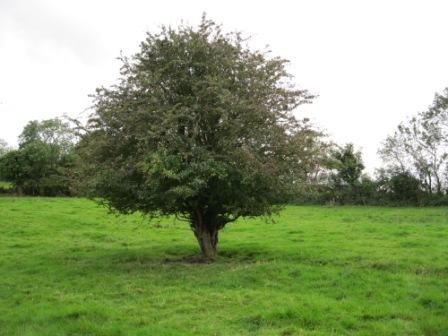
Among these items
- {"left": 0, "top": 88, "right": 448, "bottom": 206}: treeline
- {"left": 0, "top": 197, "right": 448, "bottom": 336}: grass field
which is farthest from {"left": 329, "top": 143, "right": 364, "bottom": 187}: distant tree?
{"left": 0, "top": 197, "right": 448, "bottom": 336}: grass field

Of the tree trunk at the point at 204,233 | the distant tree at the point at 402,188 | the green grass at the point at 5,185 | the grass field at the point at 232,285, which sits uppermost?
the green grass at the point at 5,185

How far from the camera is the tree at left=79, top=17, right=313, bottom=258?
17.1 metres

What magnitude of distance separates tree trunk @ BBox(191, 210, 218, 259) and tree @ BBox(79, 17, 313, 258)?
50 cm

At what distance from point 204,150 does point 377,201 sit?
160 ft

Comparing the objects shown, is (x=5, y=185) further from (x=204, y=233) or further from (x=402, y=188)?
(x=204, y=233)

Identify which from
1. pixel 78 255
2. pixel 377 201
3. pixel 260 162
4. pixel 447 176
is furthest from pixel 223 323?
pixel 447 176

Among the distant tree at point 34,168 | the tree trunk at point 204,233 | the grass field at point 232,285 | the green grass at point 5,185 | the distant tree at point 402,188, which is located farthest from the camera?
the green grass at point 5,185

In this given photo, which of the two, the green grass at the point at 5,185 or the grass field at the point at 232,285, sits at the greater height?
the green grass at the point at 5,185

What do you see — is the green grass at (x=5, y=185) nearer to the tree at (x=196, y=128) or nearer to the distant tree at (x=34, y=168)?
the distant tree at (x=34, y=168)

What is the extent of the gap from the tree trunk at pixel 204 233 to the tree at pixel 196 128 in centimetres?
50

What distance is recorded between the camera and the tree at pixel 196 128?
17.1m

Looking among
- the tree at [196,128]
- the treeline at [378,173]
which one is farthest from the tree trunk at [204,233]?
the treeline at [378,173]

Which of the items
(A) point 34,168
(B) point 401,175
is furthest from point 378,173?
(A) point 34,168

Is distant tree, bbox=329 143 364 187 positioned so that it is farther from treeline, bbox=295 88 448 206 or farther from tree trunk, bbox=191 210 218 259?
tree trunk, bbox=191 210 218 259
